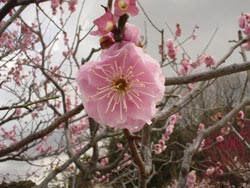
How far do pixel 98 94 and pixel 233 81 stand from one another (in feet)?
43.2

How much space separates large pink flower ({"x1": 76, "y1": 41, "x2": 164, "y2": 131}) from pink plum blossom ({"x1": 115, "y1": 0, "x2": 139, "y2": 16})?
0.12m

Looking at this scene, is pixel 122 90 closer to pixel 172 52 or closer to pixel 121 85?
pixel 121 85

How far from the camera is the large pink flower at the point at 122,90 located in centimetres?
91

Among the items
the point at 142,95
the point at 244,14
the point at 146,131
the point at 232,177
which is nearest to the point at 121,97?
the point at 142,95

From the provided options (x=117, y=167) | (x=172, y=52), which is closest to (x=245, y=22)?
(x=172, y=52)

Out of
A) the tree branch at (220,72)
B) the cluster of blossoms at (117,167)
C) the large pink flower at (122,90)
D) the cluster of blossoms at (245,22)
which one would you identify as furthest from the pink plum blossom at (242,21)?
the cluster of blossoms at (117,167)

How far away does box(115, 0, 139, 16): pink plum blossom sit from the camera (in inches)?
32.7

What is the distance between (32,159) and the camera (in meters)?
4.96

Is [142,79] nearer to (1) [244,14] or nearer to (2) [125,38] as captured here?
(2) [125,38]

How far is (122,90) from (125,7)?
0.22 meters

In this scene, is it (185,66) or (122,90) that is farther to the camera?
(185,66)

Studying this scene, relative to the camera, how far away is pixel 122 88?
0.93 meters

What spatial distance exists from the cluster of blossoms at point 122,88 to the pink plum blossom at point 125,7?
0.07 meters

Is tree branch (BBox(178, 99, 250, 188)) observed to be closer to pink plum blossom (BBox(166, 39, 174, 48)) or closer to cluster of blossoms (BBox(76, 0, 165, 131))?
cluster of blossoms (BBox(76, 0, 165, 131))
